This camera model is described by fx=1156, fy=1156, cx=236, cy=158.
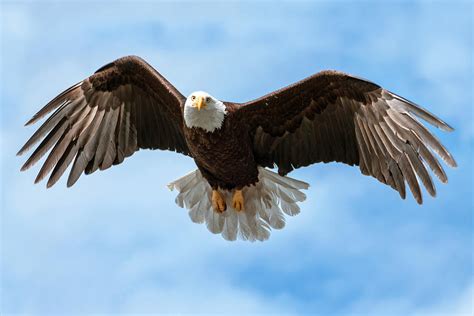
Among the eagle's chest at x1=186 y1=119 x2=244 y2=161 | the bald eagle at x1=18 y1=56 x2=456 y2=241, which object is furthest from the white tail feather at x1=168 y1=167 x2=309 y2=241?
the eagle's chest at x1=186 y1=119 x2=244 y2=161

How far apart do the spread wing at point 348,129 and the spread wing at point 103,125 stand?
1.15m

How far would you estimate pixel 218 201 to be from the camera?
43.8 feet

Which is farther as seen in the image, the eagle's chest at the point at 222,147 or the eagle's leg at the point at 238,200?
the eagle's leg at the point at 238,200

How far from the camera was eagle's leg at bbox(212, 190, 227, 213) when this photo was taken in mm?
13305

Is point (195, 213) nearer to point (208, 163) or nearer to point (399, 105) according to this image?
point (208, 163)

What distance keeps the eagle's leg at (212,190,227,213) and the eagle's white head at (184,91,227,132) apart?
1318mm

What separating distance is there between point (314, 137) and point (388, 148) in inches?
35.0

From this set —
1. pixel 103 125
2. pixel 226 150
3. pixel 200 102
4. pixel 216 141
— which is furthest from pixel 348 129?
pixel 103 125

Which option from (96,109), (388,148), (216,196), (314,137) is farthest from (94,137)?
(388,148)

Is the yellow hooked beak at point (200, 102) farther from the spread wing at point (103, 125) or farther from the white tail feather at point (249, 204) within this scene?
the white tail feather at point (249, 204)

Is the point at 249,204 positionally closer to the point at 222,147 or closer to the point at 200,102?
the point at 222,147

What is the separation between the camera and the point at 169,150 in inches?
520

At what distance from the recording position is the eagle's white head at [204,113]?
12.1 metres

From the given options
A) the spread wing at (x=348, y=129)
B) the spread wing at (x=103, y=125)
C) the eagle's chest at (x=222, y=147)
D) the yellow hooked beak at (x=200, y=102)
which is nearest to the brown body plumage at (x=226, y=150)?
the eagle's chest at (x=222, y=147)
